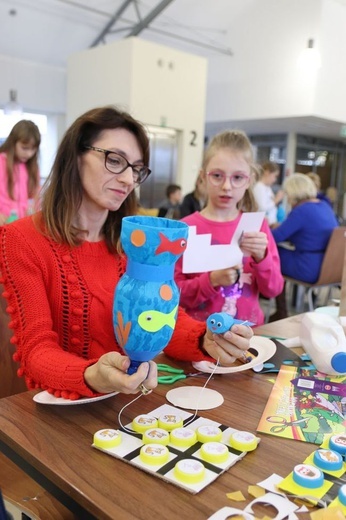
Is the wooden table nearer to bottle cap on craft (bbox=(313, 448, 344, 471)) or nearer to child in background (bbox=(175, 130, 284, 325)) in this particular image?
bottle cap on craft (bbox=(313, 448, 344, 471))

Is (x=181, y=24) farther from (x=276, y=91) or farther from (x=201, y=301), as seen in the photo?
(x=201, y=301)

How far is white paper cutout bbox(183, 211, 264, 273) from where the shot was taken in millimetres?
1354

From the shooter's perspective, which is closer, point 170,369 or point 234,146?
point 170,369

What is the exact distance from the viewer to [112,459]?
76 cm

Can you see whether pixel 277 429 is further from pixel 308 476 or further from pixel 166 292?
pixel 166 292

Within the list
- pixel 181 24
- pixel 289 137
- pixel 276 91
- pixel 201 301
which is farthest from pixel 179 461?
pixel 289 137

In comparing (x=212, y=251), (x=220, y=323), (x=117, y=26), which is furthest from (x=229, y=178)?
(x=117, y=26)

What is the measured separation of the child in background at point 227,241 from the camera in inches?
62.3

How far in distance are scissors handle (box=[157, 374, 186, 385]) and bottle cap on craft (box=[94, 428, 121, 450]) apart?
0.27 m

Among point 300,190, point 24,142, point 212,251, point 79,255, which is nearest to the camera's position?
point 79,255

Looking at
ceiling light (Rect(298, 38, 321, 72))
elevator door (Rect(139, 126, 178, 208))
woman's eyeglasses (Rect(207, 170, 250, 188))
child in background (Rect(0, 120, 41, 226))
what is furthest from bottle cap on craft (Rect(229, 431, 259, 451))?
ceiling light (Rect(298, 38, 321, 72))

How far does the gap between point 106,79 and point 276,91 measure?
2.98 m

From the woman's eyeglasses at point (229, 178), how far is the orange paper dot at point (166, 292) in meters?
0.91

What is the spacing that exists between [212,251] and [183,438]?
0.70 meters
